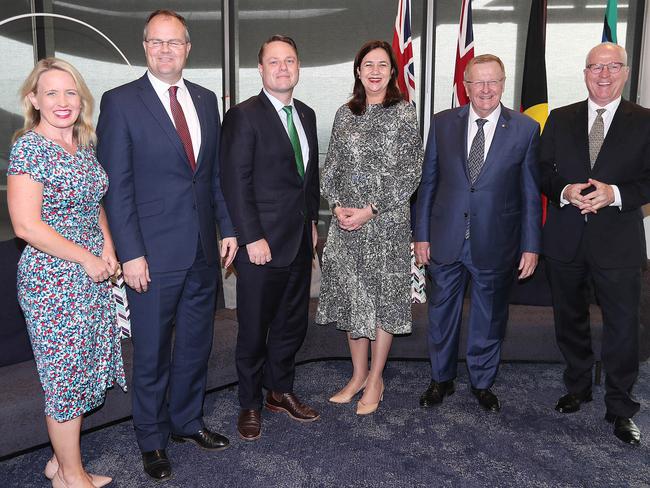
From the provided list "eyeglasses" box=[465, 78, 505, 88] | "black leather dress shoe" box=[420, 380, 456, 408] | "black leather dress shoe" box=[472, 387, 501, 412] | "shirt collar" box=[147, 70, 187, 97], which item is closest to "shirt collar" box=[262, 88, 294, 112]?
Answer: "shirt collar" box=[147, 70, 187, 97]

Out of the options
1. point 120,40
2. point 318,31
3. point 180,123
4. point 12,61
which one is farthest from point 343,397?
point 12,61

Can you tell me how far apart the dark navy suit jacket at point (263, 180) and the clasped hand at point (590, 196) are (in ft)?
4.04

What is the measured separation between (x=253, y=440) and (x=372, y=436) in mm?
568

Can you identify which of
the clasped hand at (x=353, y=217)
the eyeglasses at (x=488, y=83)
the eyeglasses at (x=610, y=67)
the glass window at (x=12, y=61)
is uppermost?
the glass window at (x=12, y=61)

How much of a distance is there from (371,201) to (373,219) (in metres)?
0.09

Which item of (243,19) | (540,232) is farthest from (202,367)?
(243,19)

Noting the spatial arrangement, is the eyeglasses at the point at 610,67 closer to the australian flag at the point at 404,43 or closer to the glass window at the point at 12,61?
the australian flag at the point at 404,43

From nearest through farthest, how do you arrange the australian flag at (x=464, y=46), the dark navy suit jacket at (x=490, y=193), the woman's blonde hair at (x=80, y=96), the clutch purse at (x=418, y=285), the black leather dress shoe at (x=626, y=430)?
the woman's blonde hair at (x=80, y=96) → the black leather dress shoe at (x=626, y=430) → the dark navy suit jacket at (x=490, y=193) → the clutch purse at (x=418, y=285) → the australian flag at (x=464, y=46)

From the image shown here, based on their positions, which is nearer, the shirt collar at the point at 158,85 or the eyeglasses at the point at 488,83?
the shirt collar at the point at 158,85

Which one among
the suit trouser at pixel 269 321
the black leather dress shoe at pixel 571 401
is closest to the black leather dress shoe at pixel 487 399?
the black leather dress shoe at pixel 571 401

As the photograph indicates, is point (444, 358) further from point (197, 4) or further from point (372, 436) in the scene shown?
point (197, 4)

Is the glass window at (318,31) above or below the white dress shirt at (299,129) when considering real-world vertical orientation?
above

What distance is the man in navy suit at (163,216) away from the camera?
2.22 meters

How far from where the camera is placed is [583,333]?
119 inches
